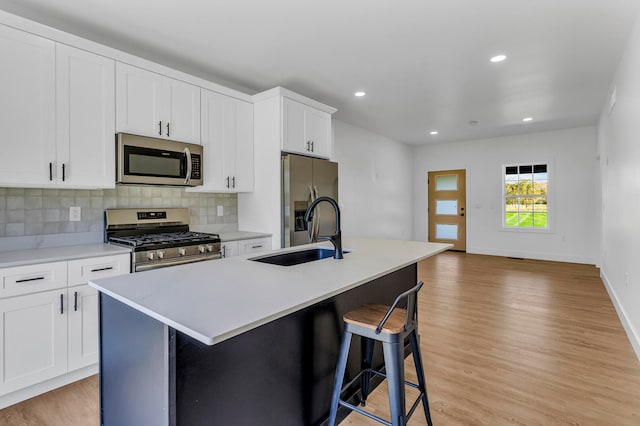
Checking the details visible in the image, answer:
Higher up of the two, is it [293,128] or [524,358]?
[293,128]

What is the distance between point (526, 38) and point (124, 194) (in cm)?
376

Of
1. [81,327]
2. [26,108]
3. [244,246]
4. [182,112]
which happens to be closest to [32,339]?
[81,327]

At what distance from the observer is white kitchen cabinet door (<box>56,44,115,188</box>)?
233 centimetres

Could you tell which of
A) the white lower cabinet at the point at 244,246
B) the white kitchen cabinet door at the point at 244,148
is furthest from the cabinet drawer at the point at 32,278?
the white kitchen cabinet door at the point at 244,148

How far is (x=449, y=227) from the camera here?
26.2 feet

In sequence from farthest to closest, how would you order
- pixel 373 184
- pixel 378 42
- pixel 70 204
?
pixel 373 184 → pixel 378 42 → pixel 70 204

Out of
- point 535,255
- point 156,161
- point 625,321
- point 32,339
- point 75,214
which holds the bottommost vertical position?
point 625,321

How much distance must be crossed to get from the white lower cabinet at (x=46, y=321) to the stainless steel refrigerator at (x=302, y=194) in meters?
1.66

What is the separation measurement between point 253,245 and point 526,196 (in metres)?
6.19

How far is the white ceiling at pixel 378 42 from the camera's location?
94.6 inches

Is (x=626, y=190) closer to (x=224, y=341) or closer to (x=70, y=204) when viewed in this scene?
(x=224, y=341)

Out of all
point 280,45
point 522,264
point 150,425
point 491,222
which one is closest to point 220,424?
point 150,425

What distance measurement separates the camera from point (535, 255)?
6.86 meters

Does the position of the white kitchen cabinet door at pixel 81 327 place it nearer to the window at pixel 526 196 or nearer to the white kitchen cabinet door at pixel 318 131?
the white kitchen cabinet door at pixel 318 131
